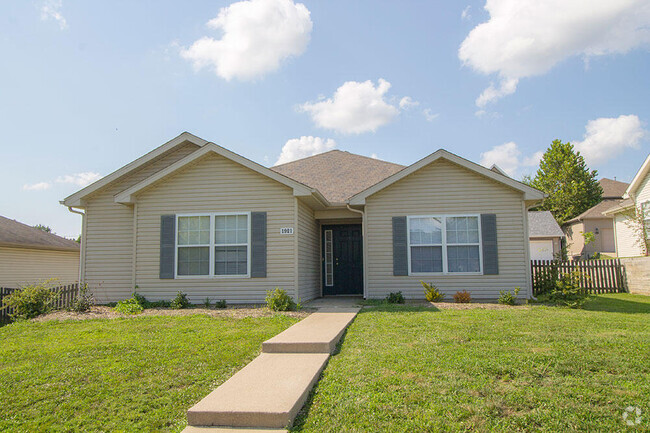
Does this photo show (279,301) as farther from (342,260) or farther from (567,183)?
(567,183)

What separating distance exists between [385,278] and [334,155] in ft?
24.9

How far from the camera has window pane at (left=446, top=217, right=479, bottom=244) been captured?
439 inches

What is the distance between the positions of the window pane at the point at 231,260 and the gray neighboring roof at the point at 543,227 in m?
20.4

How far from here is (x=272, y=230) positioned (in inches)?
420

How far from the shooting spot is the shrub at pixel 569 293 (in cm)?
955

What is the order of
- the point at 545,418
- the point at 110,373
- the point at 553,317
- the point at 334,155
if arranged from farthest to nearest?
the point at 334,155, the point at 553,317, the point at 110,373, the point at 545,418

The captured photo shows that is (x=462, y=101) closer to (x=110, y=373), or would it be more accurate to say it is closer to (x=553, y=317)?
(x=553, y=317)

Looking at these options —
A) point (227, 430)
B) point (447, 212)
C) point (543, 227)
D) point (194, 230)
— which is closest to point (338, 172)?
point (447, 212)

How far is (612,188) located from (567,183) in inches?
274

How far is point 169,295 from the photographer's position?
11.0m

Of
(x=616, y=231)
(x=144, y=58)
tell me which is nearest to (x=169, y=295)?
(x=144, y=58)

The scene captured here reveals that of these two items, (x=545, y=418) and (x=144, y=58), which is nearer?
(x=545, y=418)

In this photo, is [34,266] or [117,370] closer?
[117,370]

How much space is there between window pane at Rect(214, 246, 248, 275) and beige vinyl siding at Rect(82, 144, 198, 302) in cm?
261
